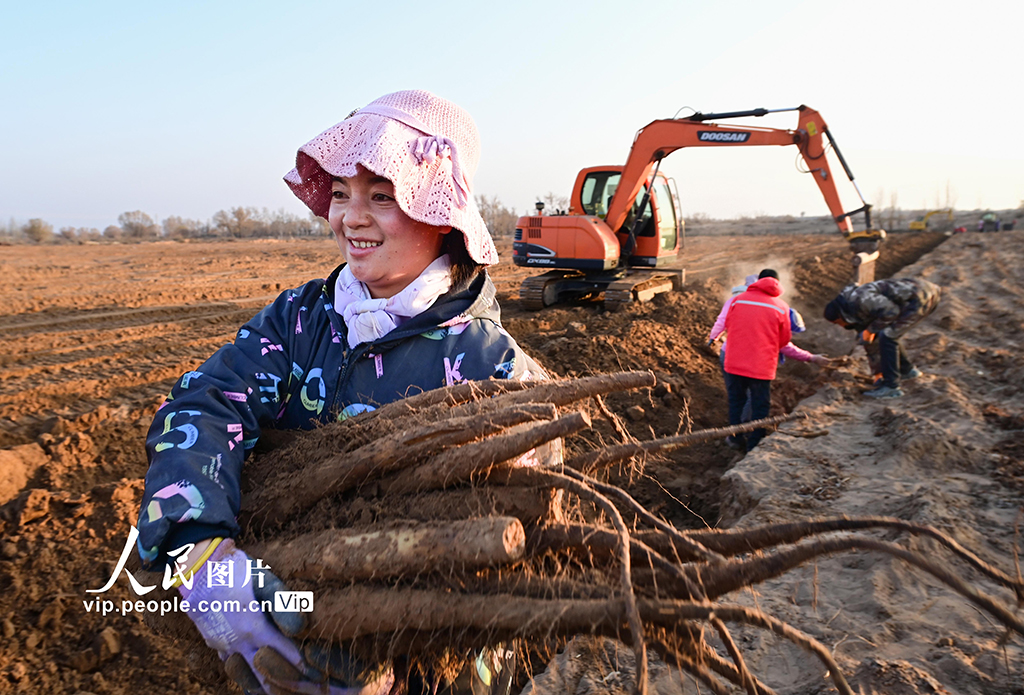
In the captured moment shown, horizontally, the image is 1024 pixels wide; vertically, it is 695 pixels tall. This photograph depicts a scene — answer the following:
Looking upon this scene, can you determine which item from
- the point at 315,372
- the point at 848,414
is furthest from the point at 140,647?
the point at 848,414

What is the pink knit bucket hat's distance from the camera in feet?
4.93

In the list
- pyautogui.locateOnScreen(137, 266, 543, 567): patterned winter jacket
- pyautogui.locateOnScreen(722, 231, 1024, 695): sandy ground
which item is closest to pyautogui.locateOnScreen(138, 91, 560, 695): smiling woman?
pyautogui.locateOnScreen(137, 266, 543, 567): patterned winter jacket

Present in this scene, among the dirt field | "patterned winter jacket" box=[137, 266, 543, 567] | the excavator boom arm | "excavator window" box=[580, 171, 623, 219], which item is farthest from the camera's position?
"excavator window" box=[580, 171, 623, 219]

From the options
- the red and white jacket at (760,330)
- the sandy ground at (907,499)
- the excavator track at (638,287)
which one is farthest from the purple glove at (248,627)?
the excavator track at (638,287)

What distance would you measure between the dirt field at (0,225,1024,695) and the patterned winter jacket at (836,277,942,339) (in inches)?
27.1

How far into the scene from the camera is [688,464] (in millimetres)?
5574

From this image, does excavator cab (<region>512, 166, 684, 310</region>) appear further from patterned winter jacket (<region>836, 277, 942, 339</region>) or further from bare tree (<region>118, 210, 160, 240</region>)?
bare tree (<region>118, 210, 160, 240</region>)

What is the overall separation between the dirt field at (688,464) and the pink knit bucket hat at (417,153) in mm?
804

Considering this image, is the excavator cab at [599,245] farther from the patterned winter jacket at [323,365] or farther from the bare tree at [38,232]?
the bare tree at [38,232]

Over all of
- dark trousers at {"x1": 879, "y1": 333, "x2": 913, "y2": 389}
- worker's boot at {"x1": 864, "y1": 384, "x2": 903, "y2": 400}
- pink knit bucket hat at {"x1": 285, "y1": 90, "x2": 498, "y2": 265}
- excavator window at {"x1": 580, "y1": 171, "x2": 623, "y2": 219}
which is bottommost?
worker's boot at {"x1": 864, "y1": 384, "x2": 903, "y2": 400}

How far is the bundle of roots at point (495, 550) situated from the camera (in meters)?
1.11

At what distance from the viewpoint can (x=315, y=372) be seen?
5.33ft

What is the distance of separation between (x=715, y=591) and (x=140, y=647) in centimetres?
333

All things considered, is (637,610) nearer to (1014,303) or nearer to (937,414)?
(937,414)
